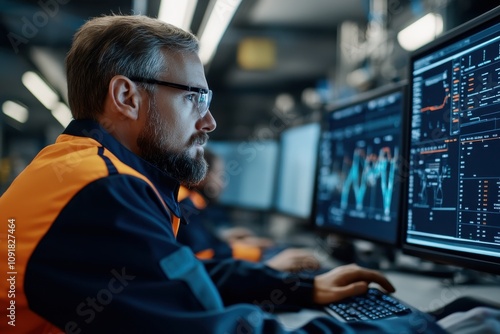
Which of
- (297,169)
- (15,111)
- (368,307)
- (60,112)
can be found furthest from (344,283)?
(60,112)

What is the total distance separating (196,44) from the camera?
1.04 meters

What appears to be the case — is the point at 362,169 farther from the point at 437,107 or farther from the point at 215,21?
the point at 215,21

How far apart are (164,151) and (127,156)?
0.50 feet

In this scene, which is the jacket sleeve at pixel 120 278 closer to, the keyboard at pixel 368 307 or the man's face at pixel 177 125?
the keyboard at pixel 368 307

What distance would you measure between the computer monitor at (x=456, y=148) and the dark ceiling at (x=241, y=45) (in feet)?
1.61

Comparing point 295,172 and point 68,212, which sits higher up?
point 295,172

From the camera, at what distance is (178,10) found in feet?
7.86

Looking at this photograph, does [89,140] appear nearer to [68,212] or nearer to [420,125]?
[68,212]

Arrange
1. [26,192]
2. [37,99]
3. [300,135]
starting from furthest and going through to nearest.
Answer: [37,99], [300,135], [26,192]

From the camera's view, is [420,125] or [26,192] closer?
[26,192]

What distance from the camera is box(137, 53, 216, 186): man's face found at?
953 millimetres

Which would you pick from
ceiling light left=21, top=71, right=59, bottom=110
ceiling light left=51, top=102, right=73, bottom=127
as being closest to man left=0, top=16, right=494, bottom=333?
ceiling light left=21, top=71, right=59, bottom=110

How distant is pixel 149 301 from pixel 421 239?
0.68 metres

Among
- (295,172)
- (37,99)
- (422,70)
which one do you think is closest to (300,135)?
(295,172)
